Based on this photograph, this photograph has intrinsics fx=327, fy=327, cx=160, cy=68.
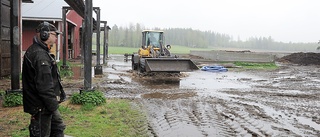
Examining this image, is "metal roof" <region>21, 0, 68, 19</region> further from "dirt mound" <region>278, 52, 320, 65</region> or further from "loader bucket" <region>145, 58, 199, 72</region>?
"dirt mound" <region>278, 52, 320, 65</region>

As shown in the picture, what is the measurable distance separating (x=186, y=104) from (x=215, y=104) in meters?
0.85

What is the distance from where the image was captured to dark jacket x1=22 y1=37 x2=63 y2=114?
3799 millimetres

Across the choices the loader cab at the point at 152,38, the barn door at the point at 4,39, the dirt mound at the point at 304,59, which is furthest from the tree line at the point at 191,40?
the barn door at the point at 4,39

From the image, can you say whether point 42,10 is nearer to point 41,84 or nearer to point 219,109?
point 219,109

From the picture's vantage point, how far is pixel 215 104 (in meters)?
9.34

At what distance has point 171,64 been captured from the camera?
15.3 m

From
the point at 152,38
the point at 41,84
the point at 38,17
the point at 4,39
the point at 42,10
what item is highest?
the point at 42,10

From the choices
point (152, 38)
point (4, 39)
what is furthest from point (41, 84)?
point (152, 38)

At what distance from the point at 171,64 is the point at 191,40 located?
4294 inches

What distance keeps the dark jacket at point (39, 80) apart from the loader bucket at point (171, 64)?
11.0 m

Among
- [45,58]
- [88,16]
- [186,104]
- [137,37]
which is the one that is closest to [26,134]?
[45,58]

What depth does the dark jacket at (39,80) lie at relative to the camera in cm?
380

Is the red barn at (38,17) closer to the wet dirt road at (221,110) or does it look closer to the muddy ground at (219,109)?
the muddy ground at (219,109)

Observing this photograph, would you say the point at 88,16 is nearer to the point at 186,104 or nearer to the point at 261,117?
the point at 186,104
